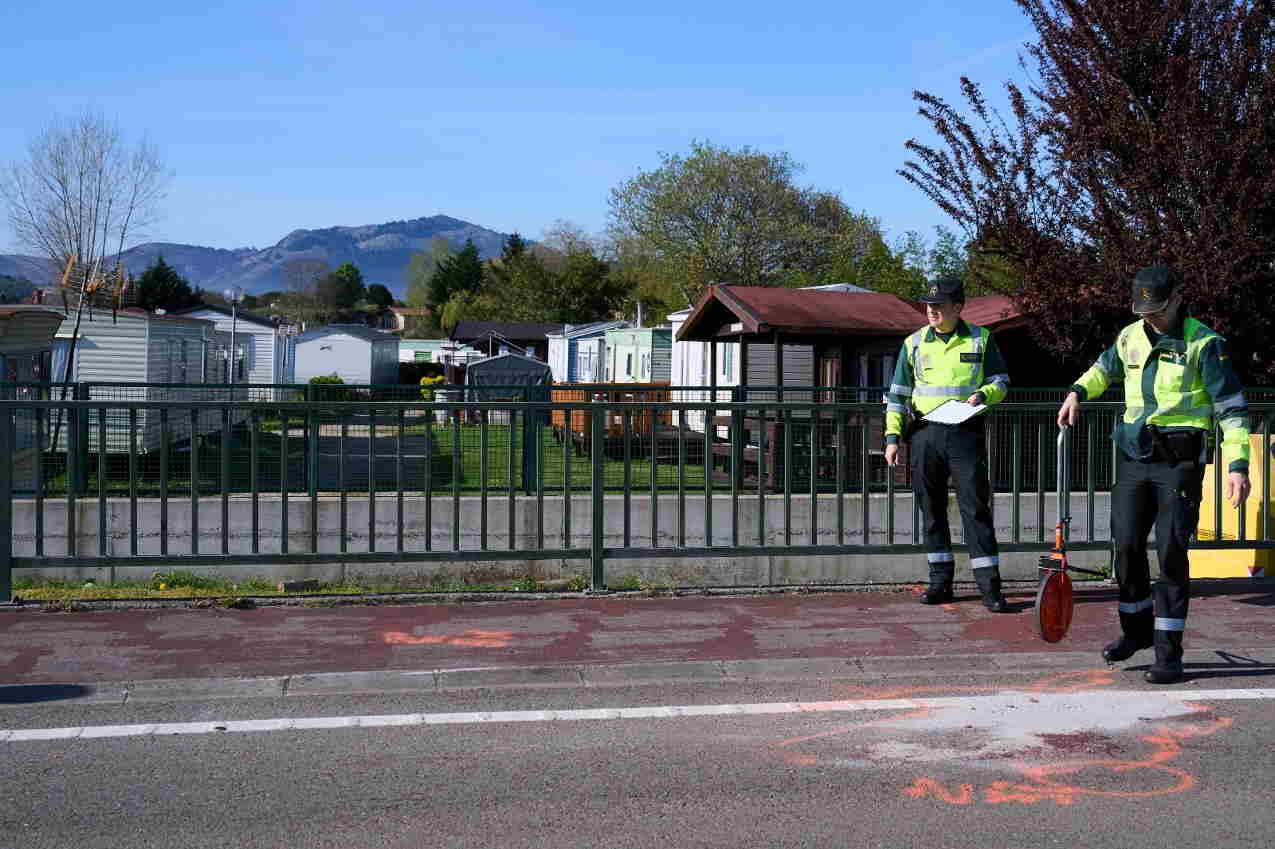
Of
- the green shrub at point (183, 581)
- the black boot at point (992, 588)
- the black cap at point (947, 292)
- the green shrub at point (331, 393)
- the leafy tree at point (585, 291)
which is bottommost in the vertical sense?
the green shrub at point (183, 581)

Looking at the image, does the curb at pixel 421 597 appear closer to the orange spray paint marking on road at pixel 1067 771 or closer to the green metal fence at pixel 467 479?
the green metal fence at pixel 467 479

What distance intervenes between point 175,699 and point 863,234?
58.3 meters

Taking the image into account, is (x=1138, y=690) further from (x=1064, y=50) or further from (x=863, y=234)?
(x=863, y=234)

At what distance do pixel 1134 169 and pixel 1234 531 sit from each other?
6.56 meters

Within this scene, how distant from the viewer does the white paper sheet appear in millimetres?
7918

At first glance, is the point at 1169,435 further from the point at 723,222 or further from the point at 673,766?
the point at 723,222

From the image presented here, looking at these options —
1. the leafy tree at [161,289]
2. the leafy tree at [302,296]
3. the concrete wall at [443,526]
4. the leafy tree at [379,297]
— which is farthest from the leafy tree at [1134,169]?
the leafy tree at [379,297]

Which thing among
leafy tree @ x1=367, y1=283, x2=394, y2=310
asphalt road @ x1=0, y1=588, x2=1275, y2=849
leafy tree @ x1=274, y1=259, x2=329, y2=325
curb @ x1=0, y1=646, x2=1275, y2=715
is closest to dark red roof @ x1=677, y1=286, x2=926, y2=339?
asphalt road @ x1=0, y1=588, x2=1275, y2=849

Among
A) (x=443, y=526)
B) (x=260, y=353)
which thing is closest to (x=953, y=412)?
(x=443, y=526)

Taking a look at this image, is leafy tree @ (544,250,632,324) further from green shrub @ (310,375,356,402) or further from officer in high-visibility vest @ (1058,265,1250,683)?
officer in high-visibility vest @ (1058,265,1250,683)

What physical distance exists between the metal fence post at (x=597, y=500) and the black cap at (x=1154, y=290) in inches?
139

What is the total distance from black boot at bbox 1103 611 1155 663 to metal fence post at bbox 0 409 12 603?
6.41 metres

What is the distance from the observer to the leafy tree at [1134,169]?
1474cm

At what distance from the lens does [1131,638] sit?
689 centimetres
